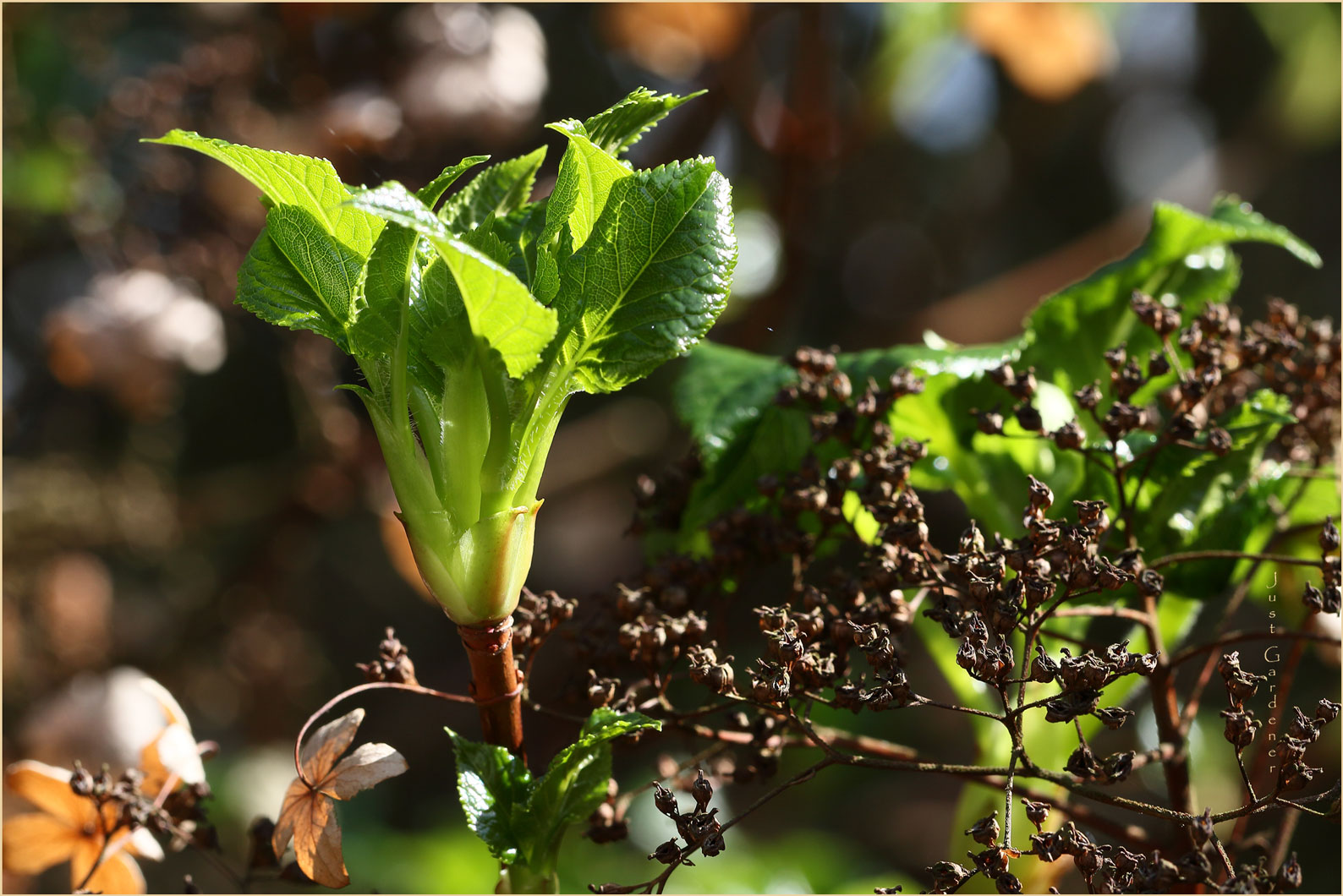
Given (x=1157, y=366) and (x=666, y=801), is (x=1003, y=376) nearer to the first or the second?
(x=1157, y=366)

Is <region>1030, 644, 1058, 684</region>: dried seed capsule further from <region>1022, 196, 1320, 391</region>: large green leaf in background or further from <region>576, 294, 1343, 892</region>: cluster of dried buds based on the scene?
<region>1022, 196, 1320, 391</region>: large green leaf in background

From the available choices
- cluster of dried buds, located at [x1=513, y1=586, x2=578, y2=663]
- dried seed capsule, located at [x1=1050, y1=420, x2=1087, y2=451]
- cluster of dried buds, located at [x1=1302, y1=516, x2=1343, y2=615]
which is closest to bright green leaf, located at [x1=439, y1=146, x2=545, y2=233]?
cluster of dried buds, located at [x1=513, y1=586, x2=578, y2=663]

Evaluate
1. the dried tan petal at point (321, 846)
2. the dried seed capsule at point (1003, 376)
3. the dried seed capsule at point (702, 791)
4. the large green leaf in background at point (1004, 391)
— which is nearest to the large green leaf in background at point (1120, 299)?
the large green leaf in background at point (1004, 391)

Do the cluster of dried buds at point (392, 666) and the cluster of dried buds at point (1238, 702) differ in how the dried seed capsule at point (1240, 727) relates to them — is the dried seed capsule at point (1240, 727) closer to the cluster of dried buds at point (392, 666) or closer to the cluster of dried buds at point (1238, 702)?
the cluster of dried buds at point (1238, 702)

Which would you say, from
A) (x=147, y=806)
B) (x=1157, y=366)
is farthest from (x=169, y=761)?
(x=1157, y=366)

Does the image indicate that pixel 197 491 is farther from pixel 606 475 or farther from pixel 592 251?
pixel 592 251

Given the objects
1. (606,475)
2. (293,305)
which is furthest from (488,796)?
(606,475)
